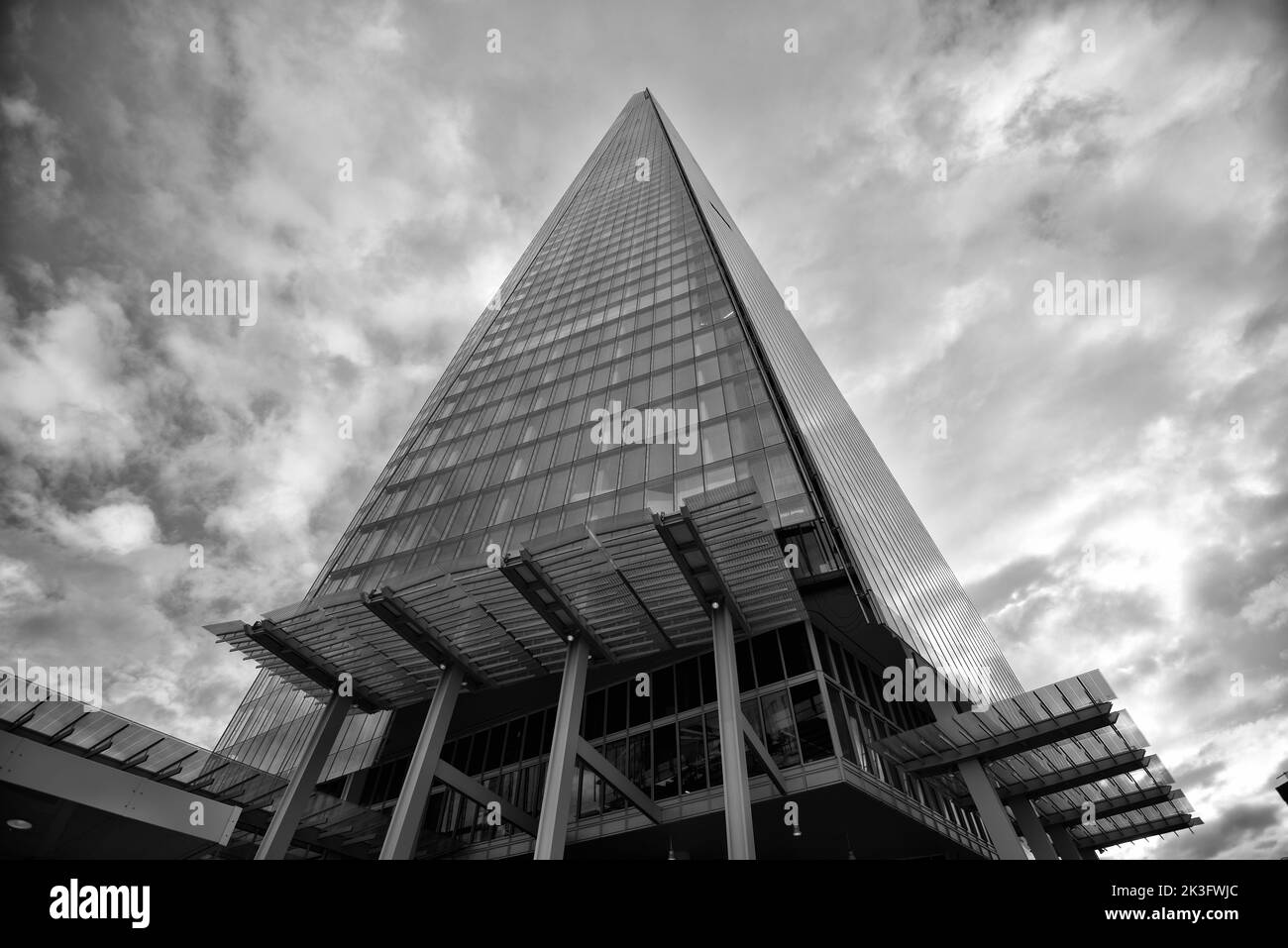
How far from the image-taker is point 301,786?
1986 cm

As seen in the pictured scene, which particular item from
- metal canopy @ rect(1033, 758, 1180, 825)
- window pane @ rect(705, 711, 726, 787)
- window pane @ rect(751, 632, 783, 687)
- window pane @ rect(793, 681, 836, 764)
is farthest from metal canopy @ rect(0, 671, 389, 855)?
metal canopy @ rect(1033, 758, 1180, 825)

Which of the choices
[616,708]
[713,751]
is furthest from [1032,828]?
[616,708]

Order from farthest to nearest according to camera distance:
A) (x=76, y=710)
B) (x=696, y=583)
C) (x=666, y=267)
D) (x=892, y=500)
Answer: (x=892, y=500)
(x=666, y=267)
(x=696, y=583)
(x=76, y=710)

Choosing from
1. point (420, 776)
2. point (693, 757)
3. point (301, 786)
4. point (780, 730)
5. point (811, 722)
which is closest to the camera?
point (420, 776)

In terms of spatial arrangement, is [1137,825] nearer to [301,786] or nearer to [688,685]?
[688,685]

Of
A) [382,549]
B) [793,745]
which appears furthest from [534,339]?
[793,745]

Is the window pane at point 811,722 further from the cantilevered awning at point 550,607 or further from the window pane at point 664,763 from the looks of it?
the window pane at point 664,763

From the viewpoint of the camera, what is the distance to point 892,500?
1933 inches

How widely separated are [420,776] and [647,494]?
36.0ft

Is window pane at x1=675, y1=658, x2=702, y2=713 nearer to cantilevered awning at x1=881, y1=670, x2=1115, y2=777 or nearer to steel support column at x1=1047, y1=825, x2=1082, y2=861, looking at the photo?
cantilevered awning at x1=881, y1=670, x2=1115, y2=777

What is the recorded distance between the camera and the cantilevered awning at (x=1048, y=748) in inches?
738

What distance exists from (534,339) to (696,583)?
24.9m

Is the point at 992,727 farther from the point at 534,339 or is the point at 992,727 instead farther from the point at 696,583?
the point at 534,339
